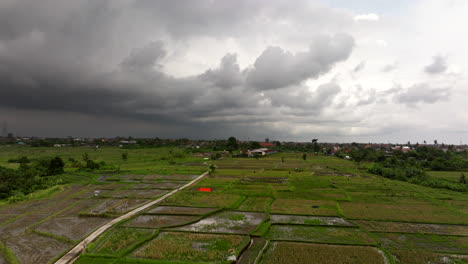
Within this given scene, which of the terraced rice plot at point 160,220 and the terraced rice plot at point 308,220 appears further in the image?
the terraced rice plot at point 308,220

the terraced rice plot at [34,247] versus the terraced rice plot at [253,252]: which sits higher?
the terraced rice plot at [253,252]

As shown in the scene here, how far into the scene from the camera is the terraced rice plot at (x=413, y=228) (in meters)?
22.4

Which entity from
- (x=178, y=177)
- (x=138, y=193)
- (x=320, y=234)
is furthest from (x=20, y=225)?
(x=320, y=234)

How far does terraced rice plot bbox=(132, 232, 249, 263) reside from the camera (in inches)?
691

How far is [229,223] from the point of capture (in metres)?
24.5

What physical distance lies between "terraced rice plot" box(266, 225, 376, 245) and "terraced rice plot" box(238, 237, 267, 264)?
1.24 meters

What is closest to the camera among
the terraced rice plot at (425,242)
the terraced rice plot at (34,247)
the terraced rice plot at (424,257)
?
the terraced rice plot at (424,257)

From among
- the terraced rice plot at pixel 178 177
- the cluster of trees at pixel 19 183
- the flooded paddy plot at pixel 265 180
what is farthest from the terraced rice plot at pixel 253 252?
the cluster of trees at pixel 19 183

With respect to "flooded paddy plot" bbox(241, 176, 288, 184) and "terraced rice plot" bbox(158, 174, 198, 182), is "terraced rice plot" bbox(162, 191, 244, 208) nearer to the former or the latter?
"terraced rice plot" bbox(158, 174, 198, 182)

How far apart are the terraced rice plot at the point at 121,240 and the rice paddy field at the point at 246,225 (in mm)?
84

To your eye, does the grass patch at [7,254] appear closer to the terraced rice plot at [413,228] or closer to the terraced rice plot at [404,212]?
the terraced rice plot at [413,228]

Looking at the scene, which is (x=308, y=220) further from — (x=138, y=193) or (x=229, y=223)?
(x=138, y=193)

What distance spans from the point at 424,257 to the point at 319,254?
8.10 meters

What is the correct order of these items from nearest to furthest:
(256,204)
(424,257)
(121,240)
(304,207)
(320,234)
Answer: (424,257) < (121,240) < (320,234) < (304,207) < (256,204)
